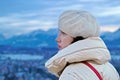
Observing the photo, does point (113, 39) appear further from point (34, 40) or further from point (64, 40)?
point (64, 40)

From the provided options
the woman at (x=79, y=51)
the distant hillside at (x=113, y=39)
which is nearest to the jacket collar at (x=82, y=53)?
the woman at (x=79, y=51)

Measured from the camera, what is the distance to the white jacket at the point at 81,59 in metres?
1.25

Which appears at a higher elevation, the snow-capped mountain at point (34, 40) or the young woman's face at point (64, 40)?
the young woman's face at point (64, 40)

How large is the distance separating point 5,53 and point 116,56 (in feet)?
3.69

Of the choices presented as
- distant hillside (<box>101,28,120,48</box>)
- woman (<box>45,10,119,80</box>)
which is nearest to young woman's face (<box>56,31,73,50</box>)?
Answer: woman (<box>45,10,119,80</box>)

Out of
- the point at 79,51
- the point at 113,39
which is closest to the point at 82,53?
the point at 79,51

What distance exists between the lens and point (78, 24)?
1276 mm

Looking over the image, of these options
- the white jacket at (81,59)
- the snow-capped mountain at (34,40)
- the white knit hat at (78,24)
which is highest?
the white knit hat at (78,24)

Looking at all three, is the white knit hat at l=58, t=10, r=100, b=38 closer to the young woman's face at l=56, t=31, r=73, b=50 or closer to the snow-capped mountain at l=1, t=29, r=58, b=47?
the young woman's face at l=56, t=31, r=73, b=50

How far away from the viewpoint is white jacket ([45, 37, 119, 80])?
1.25m

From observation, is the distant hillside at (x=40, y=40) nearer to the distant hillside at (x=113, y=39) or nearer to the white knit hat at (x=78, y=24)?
the distant hillside at (x=113, y=39)

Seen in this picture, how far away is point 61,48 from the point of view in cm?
130

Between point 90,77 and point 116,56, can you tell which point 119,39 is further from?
point 90,77

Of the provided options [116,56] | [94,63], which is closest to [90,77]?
[94,63]
